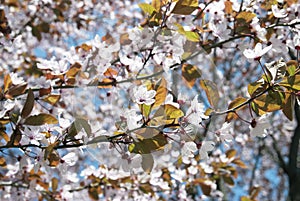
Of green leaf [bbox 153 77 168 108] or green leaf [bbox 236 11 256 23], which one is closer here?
green leaf [bbox 153 77 168 108]

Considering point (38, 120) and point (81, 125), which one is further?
point (38, 120)

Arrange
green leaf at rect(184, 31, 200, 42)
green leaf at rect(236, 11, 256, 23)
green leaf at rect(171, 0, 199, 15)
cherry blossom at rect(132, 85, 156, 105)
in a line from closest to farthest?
cherry blossom at rect(132, 85, 156, 105)
green leaf at rect(171, 0, 199, 15)
green leaf at rect(184, 31, 200, 42)
green leaf at rect(236, 11, 256, 23)

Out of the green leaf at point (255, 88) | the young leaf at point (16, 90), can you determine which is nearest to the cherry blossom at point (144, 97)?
the green leaf at point (255, 88)

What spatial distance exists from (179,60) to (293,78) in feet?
1.27

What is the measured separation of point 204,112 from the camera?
1.07 meters

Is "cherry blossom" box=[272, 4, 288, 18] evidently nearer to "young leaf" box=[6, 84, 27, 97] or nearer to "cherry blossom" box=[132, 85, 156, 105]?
"cherry blossom" box=[132, 85, 156, 105]

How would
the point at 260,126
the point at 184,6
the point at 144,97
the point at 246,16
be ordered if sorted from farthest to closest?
1. the point at 246,16
2. the point at 184,6
3. the point at 260,126
4. the point at 144,97

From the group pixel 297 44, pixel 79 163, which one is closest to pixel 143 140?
pixel 297 44

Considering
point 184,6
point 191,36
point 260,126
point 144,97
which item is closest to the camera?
point 144,97

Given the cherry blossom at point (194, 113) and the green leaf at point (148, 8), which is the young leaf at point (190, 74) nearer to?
the green leaf at point (148, 8)

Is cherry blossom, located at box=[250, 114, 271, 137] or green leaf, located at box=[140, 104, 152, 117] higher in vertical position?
green leaf, located at box=[140, 104, 152, 117]

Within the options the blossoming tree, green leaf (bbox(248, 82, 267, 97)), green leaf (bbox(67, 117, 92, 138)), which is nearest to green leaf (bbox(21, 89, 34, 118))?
the blossoming tree

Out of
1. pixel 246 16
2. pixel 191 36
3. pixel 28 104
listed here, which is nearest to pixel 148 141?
pixel 28 104

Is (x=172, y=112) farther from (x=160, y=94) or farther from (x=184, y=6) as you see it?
(x=184, y=6)
